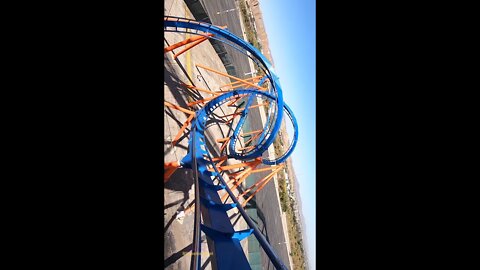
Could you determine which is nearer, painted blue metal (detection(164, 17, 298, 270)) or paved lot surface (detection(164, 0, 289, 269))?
paved lot surface (detection(164, 0, 289, 269))

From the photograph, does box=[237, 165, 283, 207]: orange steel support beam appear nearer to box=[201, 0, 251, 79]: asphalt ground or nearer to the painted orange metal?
the painted orange metal

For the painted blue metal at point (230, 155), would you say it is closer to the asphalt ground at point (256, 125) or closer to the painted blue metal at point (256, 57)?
the painted blue metal at point (256, 57)

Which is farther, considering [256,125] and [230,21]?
[256,125]

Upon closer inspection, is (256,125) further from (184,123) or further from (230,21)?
(184,123)

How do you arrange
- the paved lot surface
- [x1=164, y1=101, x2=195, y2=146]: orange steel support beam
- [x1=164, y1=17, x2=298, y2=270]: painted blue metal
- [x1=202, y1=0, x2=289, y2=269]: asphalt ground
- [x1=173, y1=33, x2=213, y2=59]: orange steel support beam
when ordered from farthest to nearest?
[x1=202, y1=0, x2=289, y2=269]: asphalt ground
[x1=173, y1=33, x2=213, y2=59]: orange steel support beam
[x1=164, y1=17, x2=298, y2=270]: painted blue metal
[x1=164, y1=101, x2=195, y2=146]: orange steel support beam
the paved lot surface

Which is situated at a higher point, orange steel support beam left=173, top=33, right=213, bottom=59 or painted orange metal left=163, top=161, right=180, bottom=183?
orange steel support beam left=173, top=33, right=213, bottom=59

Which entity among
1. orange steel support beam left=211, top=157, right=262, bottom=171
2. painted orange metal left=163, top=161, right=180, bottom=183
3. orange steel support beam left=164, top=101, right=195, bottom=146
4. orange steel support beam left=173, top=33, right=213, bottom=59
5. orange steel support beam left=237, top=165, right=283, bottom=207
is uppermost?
orange steel support beam left=173, top=33, right=213, bottom=59

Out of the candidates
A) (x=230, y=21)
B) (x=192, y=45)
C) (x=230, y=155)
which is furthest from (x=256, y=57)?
(x=230, y=155)

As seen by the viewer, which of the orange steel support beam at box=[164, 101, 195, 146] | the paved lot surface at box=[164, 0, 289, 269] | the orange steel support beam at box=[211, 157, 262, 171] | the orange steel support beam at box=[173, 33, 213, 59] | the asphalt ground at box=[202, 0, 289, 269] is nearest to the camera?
the paved lot surface at box=[164, 0, 289, 269]

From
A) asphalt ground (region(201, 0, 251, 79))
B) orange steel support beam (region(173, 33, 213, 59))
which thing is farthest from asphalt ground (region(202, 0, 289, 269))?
orange steel support beam (region(173, 33, 213, 59))
